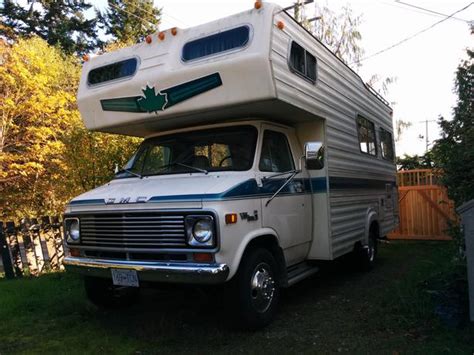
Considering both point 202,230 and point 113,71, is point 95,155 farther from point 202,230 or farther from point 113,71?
point 202,230

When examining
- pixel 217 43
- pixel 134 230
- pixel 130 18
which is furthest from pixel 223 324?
pixel 130 18

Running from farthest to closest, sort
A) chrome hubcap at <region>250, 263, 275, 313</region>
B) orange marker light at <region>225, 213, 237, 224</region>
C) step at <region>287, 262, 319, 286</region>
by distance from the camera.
→ step at <region>287, 262, 319, 286</region> < chrome hubcap at <region>250, 263, 275, 313</region> < orange marker light at <region>225, 213, 237, 224</region>

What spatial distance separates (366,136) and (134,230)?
530 cm

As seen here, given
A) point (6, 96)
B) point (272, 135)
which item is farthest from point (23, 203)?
point (272, 135)

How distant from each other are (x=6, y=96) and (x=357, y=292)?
8554 millimetres

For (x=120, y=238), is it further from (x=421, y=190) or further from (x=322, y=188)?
(x=421, y=190)

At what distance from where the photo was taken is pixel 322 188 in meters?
6.10

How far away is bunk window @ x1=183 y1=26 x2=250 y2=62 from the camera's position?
4.87 metres

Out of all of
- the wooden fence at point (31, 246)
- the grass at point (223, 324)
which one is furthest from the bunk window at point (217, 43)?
the wooden fence at point (31, 246)

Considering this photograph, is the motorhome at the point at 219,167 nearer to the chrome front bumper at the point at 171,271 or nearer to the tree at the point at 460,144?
the chrome front bumper at the point at 171,271

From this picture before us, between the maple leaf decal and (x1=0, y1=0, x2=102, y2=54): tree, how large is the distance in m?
20.7

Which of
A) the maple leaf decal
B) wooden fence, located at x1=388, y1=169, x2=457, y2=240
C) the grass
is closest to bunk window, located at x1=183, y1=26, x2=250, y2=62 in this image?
the maple leaf decal

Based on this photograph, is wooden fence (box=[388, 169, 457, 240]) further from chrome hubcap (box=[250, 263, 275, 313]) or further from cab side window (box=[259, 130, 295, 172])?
chrome hubcap (box=[250, 263, 275, 313])

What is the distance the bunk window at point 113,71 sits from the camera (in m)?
5.69
